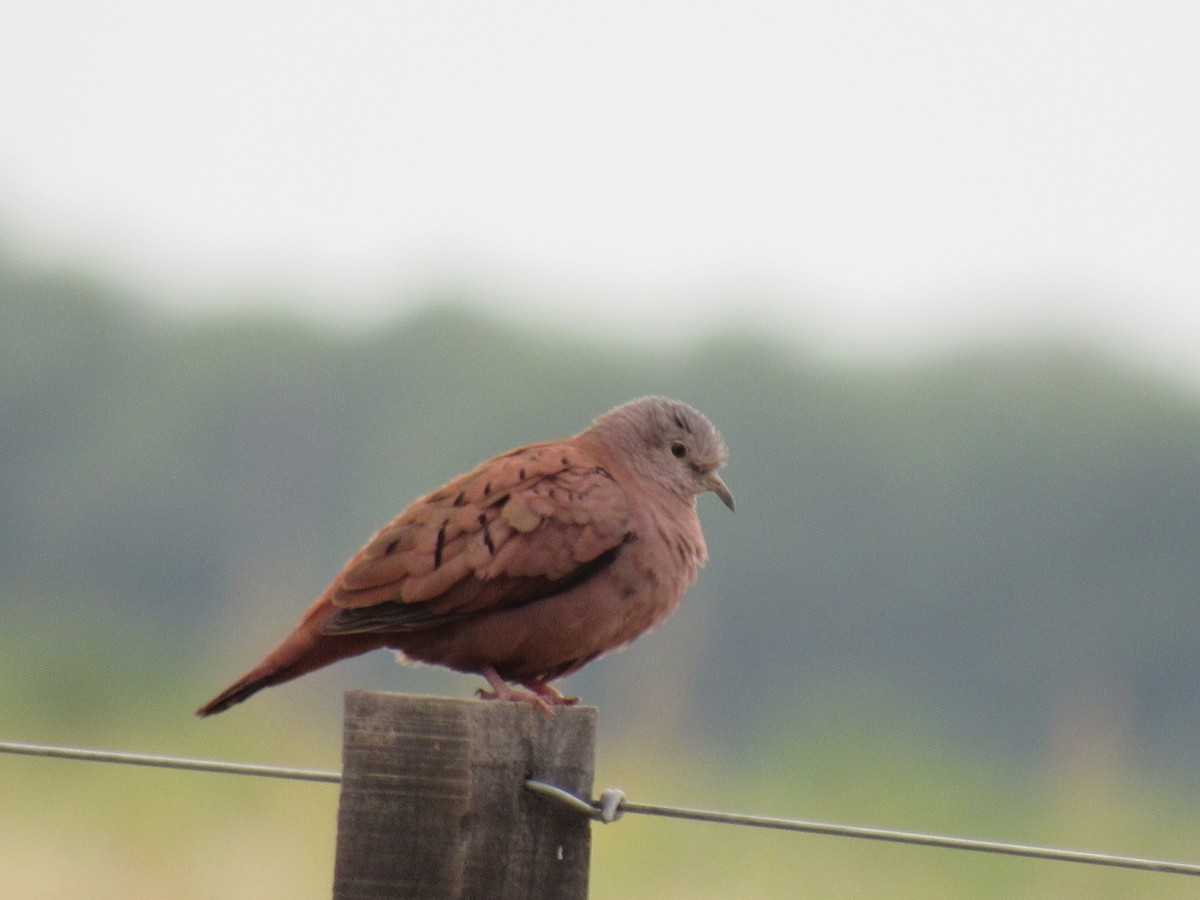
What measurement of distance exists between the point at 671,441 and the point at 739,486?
31.5 metres

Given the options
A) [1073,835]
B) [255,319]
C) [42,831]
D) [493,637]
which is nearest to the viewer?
[493,637]

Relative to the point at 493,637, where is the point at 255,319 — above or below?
above

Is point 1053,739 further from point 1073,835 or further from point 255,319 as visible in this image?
point 255,319

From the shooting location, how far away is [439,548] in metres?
4.57

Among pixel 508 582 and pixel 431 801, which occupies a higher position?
pixel 508 582

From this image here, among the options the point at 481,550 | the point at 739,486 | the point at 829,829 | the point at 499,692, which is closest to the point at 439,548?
the point at 481,550

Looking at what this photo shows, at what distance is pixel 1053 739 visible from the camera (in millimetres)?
28906

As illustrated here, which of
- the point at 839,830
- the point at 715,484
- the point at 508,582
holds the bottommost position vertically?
the point at 839,830

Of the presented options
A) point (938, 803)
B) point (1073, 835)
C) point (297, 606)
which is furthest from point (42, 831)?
point (938, 803)

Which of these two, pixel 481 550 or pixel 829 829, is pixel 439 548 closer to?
pixel 481 550

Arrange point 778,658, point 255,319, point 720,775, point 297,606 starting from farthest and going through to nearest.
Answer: point 255,319
point 778,658
point 720,775
point 297,606

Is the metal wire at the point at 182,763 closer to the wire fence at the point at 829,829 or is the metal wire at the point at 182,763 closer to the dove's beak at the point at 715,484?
the wire fence at the point at 829,829

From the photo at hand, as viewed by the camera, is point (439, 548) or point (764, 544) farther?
point (764, 544)

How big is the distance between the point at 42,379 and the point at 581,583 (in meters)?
35.9
